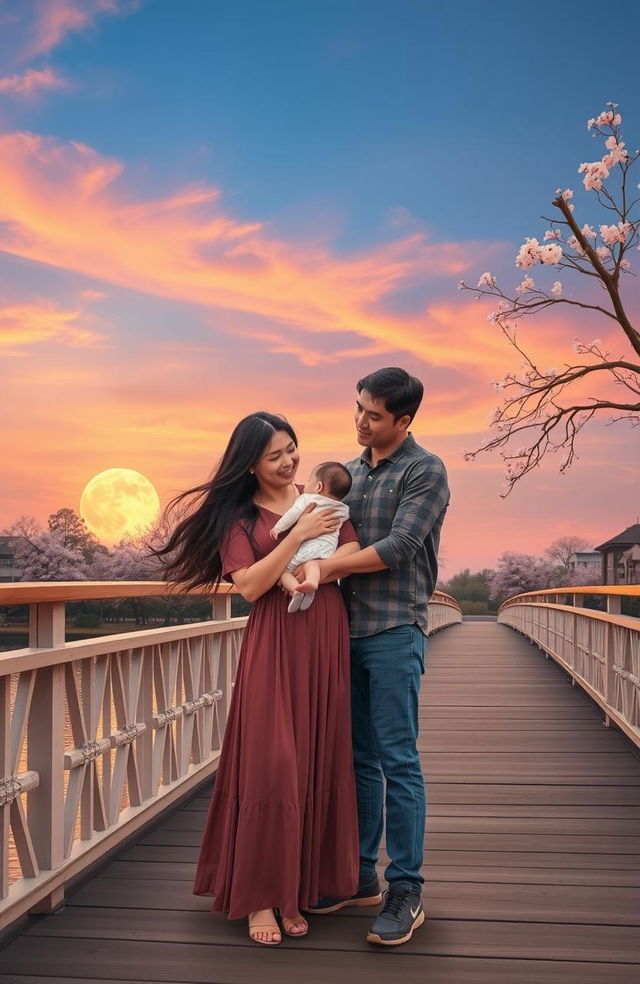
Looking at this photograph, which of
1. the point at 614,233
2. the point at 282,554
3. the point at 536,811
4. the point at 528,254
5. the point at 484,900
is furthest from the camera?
the point at 528,254

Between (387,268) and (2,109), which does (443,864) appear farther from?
(2,109)

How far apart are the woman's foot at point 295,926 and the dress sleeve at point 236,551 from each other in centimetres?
112

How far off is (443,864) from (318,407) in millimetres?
19094

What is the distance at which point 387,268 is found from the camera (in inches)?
799

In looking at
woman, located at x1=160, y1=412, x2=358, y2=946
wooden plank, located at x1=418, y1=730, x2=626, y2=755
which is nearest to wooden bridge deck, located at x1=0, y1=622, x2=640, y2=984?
woman, located at x1=160, y1=412, x2=358, y2=946

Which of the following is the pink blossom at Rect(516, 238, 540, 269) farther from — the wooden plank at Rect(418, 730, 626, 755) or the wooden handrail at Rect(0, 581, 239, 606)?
the wooden handrail at Rect(0, 581, 239, 606)

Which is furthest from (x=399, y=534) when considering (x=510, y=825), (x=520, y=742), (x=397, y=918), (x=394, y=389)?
(x=520, y=742)

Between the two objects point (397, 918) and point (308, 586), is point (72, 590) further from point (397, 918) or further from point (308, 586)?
point (397, 918)

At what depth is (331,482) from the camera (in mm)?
3320

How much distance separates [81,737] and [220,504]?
3.24 ft

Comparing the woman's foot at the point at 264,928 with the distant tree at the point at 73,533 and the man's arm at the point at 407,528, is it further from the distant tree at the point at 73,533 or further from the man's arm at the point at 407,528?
the distant tree at the point at 73,533

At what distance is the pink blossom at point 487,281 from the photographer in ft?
41.8

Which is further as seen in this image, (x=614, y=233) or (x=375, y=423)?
(x=614, y=233)

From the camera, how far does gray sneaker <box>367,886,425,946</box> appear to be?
3105 millimetres
